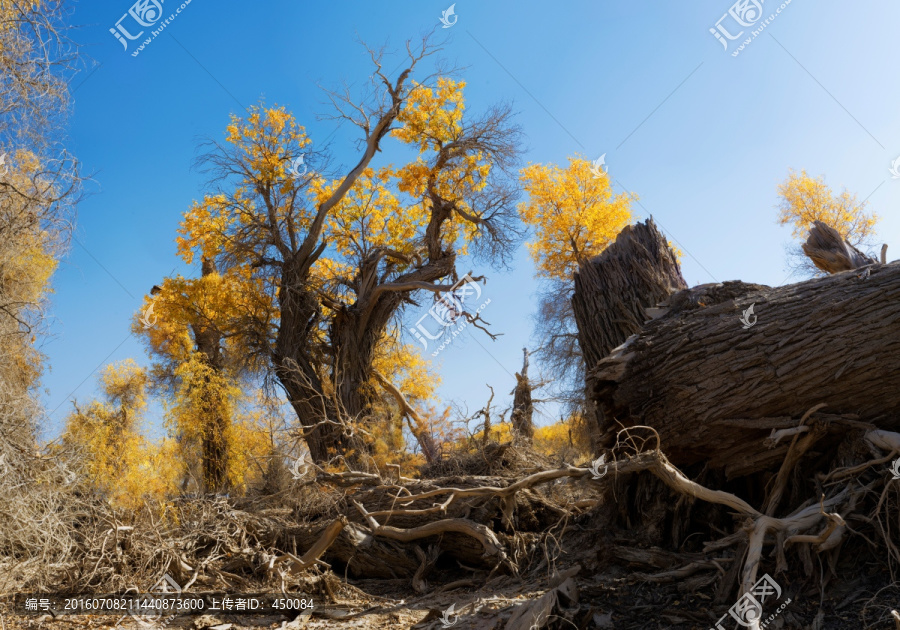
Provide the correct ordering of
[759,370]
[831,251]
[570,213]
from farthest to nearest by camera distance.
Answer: [570,213]
[831,251]
[759,370]

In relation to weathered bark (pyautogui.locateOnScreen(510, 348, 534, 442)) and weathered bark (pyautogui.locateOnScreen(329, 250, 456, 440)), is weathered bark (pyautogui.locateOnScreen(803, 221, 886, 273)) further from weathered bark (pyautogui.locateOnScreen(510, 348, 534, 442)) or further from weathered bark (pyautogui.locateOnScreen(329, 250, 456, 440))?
weathered bark (pyautogui.locateOnScreen(329, 250, 456, 440))

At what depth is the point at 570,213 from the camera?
23.4 metres

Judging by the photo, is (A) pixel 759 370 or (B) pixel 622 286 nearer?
(A) pixel 759 370

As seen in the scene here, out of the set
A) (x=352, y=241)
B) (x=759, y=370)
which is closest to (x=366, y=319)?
(x=352, y=241)

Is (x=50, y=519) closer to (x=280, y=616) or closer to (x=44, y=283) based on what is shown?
(x=280, y=616)

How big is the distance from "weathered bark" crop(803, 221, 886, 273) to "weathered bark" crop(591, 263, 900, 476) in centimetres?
383

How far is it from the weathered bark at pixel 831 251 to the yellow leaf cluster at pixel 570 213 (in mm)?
13008

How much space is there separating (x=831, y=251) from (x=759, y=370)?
5064mm

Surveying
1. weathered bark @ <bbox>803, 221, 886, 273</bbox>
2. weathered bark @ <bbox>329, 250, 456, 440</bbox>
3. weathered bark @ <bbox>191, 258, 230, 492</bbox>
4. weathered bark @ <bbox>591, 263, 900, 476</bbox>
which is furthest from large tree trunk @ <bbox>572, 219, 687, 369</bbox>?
weathered bark @ <bbox>191, 258, 230, 492</bbox>

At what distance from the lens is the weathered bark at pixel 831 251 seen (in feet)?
29.1

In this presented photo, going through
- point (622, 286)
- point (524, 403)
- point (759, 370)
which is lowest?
point (759, 370)

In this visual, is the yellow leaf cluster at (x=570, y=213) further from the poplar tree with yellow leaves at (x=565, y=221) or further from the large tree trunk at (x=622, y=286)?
the large tree trunk at (x=622, y=286)

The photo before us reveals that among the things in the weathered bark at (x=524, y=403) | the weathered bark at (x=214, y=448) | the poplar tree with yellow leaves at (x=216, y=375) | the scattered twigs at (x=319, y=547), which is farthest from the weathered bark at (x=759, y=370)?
the weathered bark at (x=214, y=448)

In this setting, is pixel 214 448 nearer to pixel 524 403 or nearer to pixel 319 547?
pixel 524 403
